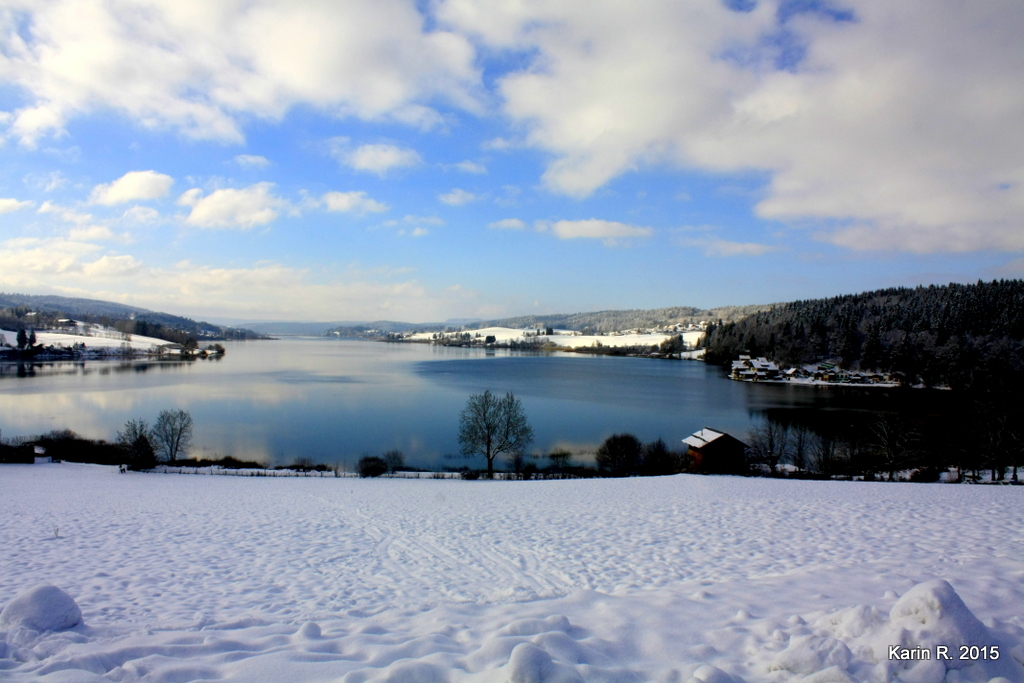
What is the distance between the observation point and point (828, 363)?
63.0 m

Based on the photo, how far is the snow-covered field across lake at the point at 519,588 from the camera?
2674 mm

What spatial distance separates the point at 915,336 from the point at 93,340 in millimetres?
127817

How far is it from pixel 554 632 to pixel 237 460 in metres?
20.7

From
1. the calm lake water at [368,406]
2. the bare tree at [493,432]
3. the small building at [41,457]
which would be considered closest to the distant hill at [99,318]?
the calm lake water at [368,406]

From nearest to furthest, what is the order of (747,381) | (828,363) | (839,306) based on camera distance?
1. (747,381)
2. (828,363)
3. (839,306)

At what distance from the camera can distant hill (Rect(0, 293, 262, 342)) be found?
10459 centimetres

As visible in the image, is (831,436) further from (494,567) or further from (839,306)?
(839,306)

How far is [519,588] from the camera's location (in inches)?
189

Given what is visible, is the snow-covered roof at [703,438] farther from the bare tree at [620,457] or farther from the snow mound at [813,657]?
the snow mound at [813,657]

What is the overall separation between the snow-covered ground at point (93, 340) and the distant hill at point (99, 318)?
6730 mm

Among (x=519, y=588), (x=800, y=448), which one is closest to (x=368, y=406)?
(x=800, y=448)

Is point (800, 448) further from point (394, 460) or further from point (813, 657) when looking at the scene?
point (813, 657)

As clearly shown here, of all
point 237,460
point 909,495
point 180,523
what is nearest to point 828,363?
point 909,495

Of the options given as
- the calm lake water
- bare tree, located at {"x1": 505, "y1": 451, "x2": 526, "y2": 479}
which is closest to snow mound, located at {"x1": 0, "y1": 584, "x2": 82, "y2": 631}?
bare tree, located at {"x1": 505, "y1": 451, "x2": 526, "y2": 479}
